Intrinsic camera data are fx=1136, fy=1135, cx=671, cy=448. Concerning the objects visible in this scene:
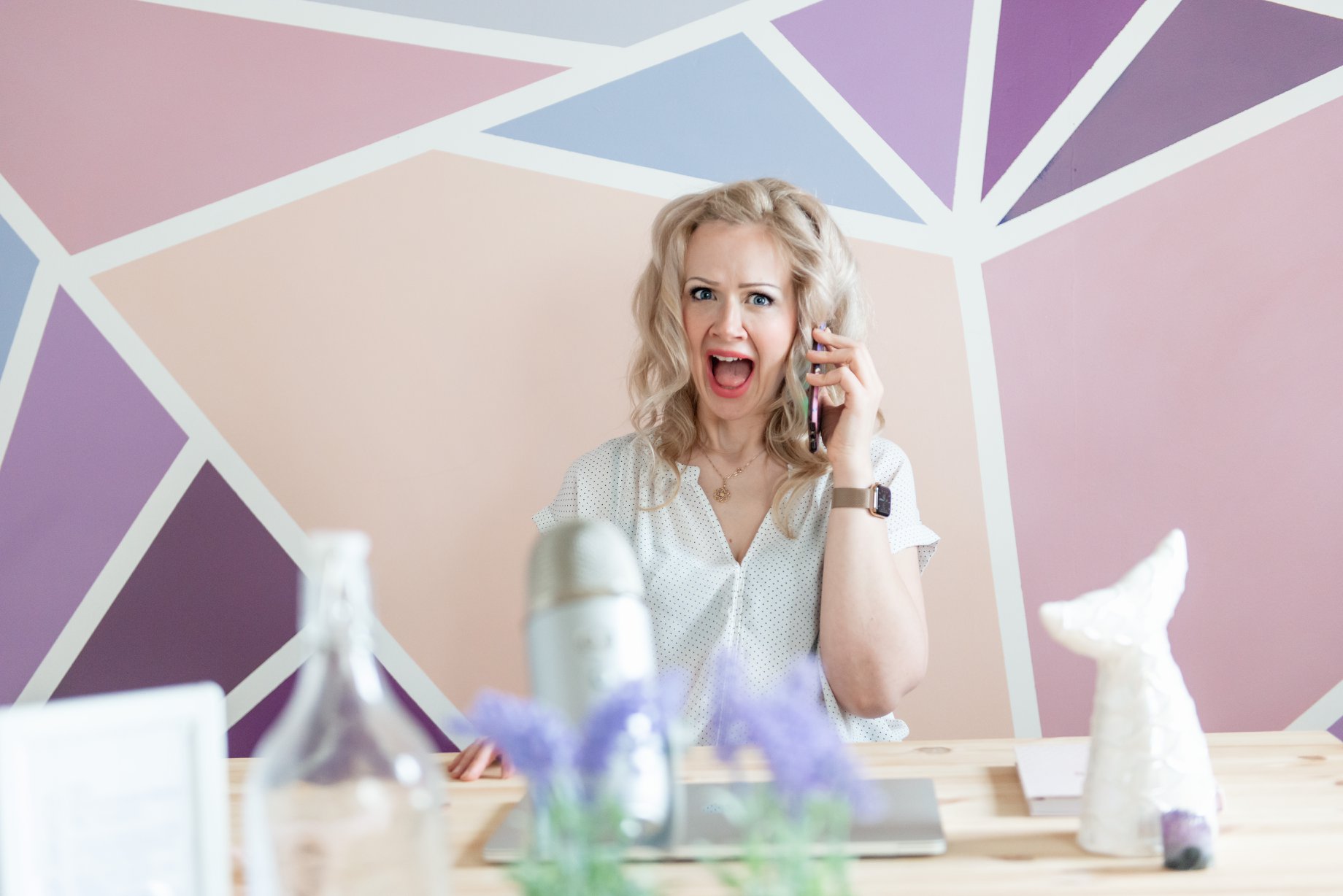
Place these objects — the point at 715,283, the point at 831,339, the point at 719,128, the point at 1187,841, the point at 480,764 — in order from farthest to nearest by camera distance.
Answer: the point at 719,128 → the point at 715,283 → the point at 831,339 → the point at 480,764 → the point at 1187,841

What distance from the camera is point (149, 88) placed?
7.71 ft

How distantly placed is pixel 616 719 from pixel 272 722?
2.05m

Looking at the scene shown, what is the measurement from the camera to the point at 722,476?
2.04 meters

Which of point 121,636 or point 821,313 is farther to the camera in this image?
point 121,636

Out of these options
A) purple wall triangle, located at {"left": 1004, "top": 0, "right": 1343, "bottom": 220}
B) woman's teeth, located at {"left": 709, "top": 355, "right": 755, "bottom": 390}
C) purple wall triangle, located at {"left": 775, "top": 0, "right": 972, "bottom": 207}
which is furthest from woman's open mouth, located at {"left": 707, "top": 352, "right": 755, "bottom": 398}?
purple wall triangle, located at {"left": 1004, "top": 0, "right": 1343, "bottom": 220}

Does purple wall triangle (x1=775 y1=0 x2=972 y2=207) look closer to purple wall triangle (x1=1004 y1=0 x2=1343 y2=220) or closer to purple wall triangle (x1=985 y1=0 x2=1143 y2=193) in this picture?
purple wall triangle (x1=985 y1=0 x2=1143 y2=193)

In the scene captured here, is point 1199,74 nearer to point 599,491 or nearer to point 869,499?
point 869,499

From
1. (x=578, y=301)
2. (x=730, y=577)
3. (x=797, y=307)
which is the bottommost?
(x=730, y=577)

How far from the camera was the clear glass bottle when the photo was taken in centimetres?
60

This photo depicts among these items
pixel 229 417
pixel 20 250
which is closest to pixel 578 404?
pixel 229 417

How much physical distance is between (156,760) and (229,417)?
1715 millimetres

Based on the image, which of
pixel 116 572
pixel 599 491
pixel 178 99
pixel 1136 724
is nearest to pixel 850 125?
pixel 599 491

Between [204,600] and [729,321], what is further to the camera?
[204,600]

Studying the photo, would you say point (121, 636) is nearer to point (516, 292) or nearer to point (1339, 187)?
point (516, 292)
